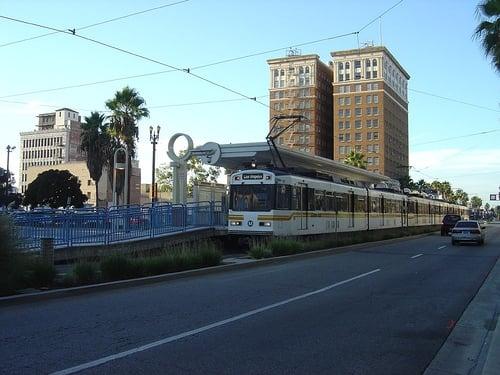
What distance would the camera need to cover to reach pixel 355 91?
514 feet

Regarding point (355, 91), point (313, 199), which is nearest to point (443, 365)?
point (313, 199)

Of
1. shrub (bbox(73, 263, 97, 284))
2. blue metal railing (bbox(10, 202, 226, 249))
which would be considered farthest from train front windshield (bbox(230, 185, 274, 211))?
shrub (bbox(73, 263, 97, 284))

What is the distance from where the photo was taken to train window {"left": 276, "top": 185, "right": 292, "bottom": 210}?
982 inches

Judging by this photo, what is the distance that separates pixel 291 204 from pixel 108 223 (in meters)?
8.57

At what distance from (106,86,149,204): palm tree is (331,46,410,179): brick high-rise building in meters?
108

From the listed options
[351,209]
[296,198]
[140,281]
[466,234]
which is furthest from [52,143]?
[140,281]

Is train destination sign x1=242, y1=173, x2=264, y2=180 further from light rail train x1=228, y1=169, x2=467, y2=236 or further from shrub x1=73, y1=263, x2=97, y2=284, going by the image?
shrub x1=73, y1=263, x2=97, y2=284

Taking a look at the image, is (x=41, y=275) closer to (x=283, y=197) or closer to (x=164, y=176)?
(x=283, y=197)

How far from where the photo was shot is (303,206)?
26.7 metres

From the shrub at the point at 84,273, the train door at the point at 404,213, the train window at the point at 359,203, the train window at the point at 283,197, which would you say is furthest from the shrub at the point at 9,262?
the train door at the point at 404,213

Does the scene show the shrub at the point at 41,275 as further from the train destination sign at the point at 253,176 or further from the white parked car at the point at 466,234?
the white parked car at the point at 466,234

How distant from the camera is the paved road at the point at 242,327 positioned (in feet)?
22.0

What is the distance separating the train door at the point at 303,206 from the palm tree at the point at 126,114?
2906 cm

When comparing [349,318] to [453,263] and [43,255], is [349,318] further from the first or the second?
[453,263]
